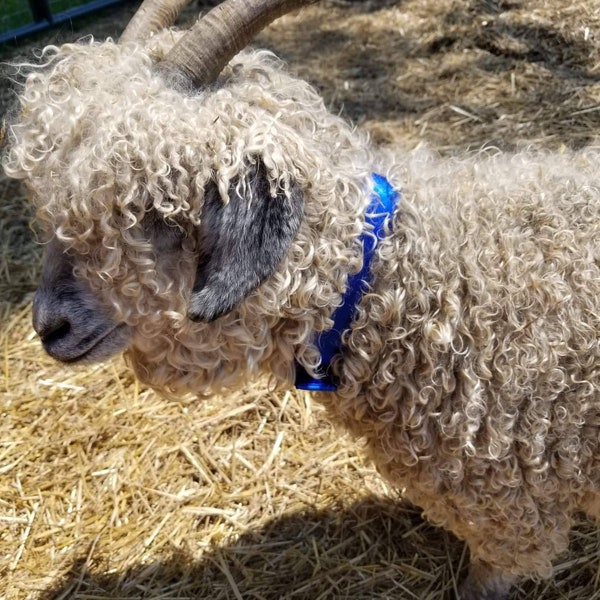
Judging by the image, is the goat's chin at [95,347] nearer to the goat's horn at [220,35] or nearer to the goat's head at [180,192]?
the goat's head at [180,192]

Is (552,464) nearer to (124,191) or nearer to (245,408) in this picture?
(124,191)

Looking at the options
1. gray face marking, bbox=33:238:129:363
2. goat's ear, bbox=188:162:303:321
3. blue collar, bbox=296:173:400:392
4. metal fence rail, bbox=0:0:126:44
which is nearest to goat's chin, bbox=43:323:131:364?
gray face marking, bbox=33:238:129:363

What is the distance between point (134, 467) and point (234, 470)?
0.47 metres

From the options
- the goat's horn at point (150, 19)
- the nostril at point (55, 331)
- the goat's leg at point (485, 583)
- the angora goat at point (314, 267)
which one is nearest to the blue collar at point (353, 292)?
the angora goat at point (314, 267)

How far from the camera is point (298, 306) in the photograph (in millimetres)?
1949

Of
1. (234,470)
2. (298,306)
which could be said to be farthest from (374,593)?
(298,306)

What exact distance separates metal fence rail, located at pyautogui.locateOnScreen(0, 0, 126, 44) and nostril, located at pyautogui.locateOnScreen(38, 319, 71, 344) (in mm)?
5601

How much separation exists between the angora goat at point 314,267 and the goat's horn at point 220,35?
13 mm

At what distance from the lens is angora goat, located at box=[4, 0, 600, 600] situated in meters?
1.79

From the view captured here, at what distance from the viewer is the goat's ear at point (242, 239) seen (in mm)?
1728

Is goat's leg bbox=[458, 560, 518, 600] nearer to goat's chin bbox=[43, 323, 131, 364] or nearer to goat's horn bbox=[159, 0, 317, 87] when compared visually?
goat's chin bbox=[43, 323, 131, 364]

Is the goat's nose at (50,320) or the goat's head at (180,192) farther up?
the goat's head at (180,192)

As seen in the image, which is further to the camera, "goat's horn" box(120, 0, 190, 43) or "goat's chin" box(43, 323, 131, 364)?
"goat's horn" box(120, 0, 190, 43)

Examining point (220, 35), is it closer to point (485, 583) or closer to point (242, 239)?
point (242, 239)
